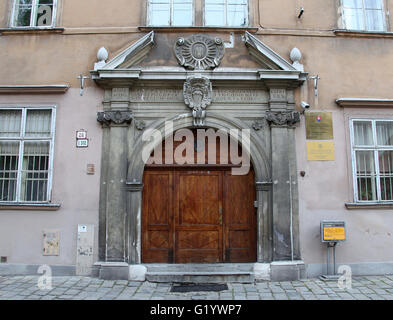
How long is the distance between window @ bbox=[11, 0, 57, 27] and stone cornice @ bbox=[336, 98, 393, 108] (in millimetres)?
6175

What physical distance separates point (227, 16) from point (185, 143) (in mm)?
2824

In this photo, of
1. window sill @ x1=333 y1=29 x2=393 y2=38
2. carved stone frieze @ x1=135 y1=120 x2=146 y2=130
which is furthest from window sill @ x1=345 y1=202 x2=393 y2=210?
carved stone frieze @ x1=135 y1=120 x2=146 y2=130

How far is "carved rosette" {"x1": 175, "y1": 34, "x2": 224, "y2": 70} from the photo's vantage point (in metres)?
6.53

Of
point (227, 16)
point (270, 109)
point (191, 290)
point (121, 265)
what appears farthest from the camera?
point (227, 16)

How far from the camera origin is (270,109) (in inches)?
254

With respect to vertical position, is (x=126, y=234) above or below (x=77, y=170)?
below

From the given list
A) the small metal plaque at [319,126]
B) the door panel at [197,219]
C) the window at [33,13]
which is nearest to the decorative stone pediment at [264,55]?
the small metal plaque at [319,126]

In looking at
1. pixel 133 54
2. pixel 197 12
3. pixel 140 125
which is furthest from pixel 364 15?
pixel 140 125

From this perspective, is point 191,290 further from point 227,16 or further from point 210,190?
point 227,16

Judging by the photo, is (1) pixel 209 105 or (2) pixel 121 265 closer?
(2) pixel 121 265

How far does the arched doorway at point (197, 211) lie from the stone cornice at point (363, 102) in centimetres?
226

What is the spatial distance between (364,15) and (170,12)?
414 centimetres

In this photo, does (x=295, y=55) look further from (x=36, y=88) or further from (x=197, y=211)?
(x=36, y=88)

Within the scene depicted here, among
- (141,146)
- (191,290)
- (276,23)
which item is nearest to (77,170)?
(141,146)
